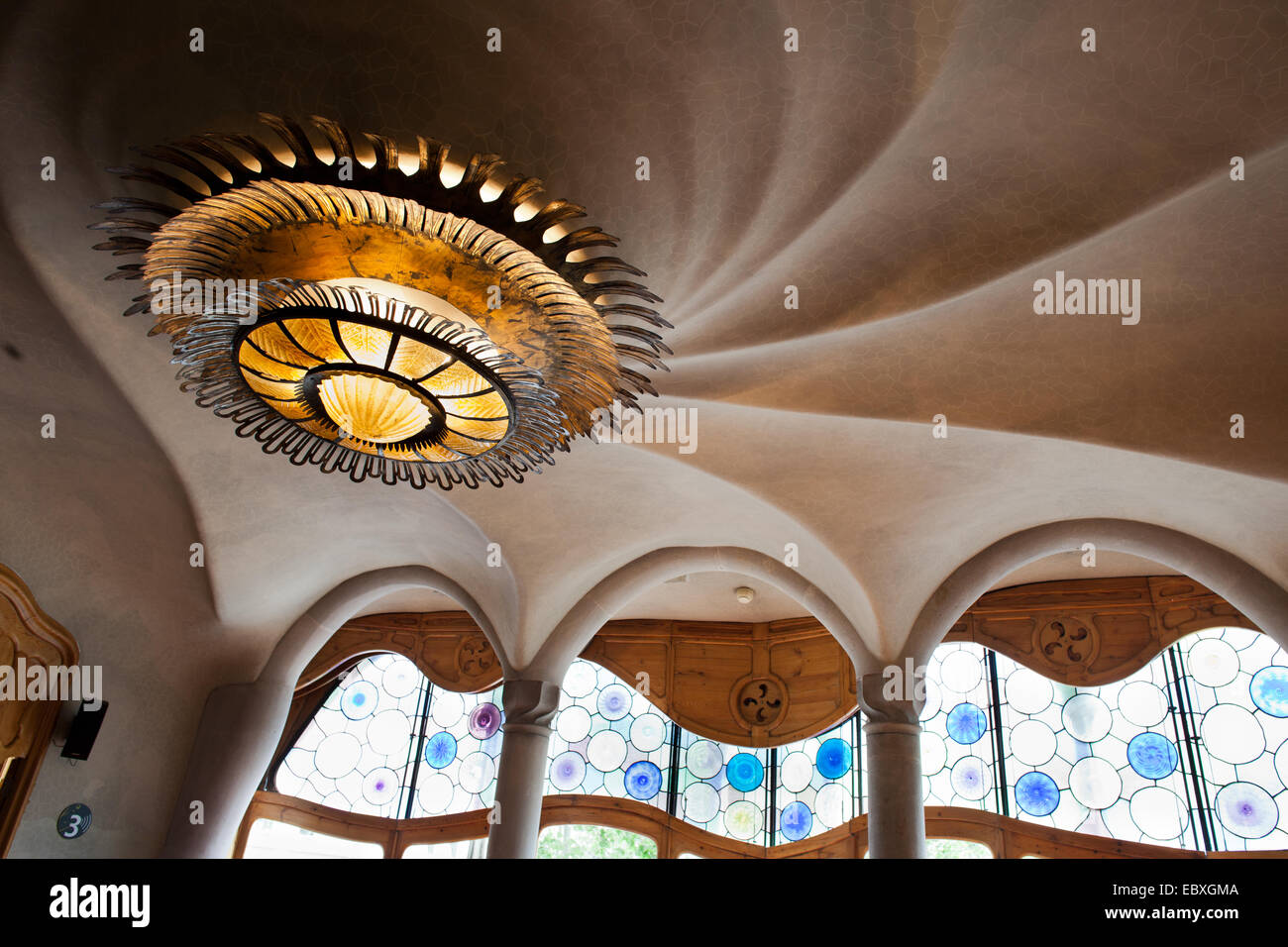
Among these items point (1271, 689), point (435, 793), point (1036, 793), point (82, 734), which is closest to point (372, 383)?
point (82, 734)

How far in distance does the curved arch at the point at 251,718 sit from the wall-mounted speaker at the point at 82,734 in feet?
3.18

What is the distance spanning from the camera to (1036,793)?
8.70m

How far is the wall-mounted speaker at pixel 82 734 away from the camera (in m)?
7.36

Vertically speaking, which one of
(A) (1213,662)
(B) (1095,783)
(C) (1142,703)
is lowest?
(B) (1095,783)

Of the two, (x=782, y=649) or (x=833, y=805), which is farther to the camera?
(x=782, y=649)

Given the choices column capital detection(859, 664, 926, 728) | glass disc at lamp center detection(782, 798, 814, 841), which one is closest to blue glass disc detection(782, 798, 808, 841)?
glass disc at lamp center detection(782, 798, 814, 841)

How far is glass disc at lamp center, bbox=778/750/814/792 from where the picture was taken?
9859 mm

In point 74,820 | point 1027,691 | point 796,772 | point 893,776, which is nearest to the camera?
point 893,776

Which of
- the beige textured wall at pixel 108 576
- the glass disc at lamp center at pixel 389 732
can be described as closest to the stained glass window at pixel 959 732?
the glass disc at lamp center at pixel 389 732

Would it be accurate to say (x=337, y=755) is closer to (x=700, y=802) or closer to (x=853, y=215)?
(x=700, y=802)

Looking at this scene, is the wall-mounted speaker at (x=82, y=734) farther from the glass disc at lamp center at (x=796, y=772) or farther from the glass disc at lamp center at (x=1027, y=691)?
the glass disc at lamp center at (x=1027, y=691)

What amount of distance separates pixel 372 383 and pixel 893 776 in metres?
4.77
